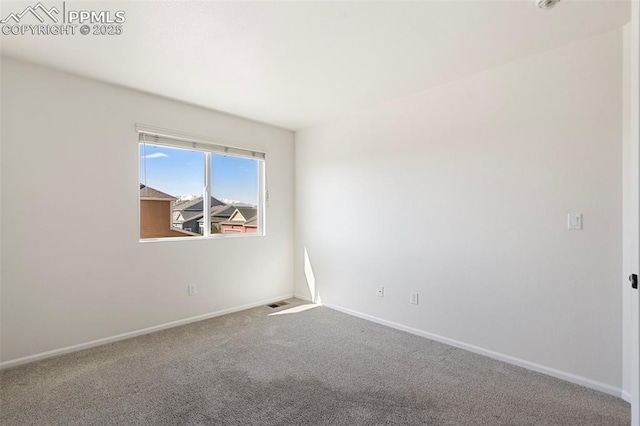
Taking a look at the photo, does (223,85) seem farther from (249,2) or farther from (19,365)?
(19,365)

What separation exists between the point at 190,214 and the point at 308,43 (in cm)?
239

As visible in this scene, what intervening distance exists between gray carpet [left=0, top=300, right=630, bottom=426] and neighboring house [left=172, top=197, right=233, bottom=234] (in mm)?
1224

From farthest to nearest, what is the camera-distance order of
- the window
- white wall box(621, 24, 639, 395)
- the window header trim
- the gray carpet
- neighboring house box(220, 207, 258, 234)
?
neighboring house box(220, 207, 258, 234) → the window → the window header trim → white wall box(621, 24, 639, 395) → the gray carpet

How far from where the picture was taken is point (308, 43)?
2.23 metres

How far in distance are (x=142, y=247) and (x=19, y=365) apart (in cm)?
126

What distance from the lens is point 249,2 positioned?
1.80m

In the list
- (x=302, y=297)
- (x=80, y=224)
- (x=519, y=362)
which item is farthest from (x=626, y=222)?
(x=80, y=224)

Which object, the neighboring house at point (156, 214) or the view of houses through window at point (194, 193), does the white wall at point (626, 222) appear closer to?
the view of houses through window at point (194, 193)

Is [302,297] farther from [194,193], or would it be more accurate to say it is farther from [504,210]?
[504,210]

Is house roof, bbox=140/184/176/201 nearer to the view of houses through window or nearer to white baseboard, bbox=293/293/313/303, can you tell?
the view of houses through window

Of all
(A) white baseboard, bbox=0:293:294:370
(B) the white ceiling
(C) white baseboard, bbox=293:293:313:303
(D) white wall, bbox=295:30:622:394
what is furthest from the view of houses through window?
(D) white wall, bbox=295:30:622:394

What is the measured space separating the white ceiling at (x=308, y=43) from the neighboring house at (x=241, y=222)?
5.11ft

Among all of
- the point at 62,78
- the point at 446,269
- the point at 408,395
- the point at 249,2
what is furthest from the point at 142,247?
the point at 446,269

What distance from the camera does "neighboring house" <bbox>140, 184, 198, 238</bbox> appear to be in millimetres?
3234
